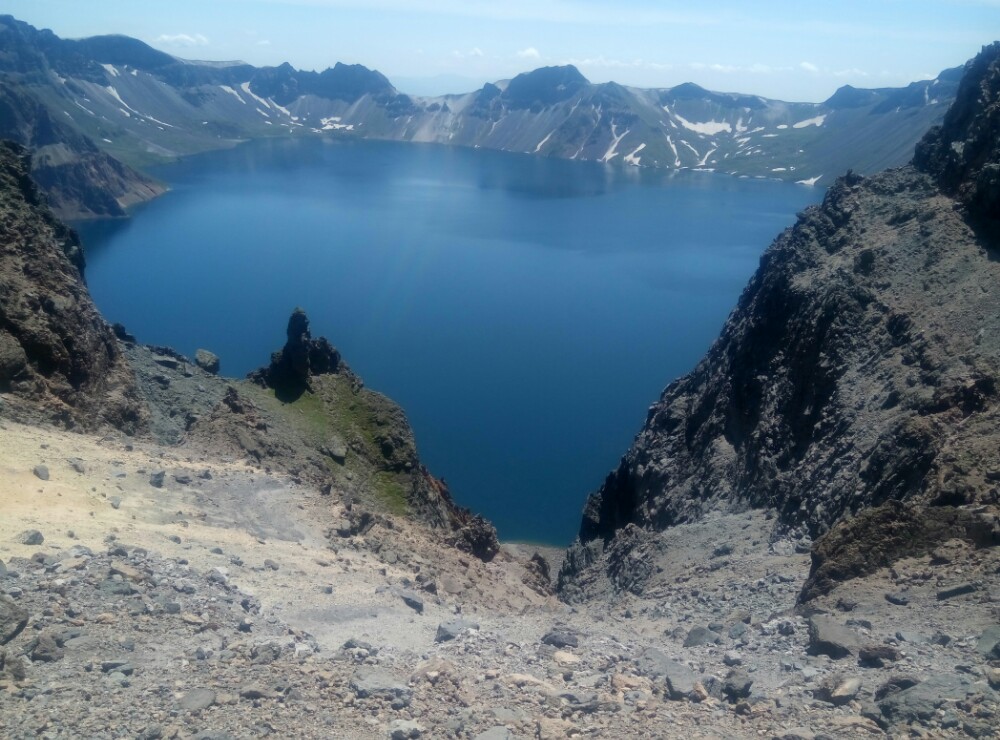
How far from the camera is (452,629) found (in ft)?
48.5

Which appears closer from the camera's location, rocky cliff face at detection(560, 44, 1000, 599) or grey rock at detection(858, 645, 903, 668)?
grey rock at detection(858, 645, 903, 668)

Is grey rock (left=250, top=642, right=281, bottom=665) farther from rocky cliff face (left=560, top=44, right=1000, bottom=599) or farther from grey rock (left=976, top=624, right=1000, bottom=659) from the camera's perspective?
rocky cliff face (left=560, top=44, right=1000, bottom=599)

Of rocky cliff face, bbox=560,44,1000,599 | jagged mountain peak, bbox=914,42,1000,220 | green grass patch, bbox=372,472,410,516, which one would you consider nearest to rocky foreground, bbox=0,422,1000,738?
rocky cliff face, bbox=560,44,1000,599

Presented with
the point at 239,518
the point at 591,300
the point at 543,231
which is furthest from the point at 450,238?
the point at 239,518

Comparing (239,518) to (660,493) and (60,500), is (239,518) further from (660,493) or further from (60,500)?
(660,493)

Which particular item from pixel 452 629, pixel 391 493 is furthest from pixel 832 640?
pixel 391 493

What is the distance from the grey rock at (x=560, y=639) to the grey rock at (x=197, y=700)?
5581 mm

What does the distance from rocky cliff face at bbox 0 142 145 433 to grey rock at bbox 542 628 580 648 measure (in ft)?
57.9

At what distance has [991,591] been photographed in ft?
43.7

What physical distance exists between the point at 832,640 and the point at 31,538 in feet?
42.5

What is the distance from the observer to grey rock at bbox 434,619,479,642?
14328 millimetres

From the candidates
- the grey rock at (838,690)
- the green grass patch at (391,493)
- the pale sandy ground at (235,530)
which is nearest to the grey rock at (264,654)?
the pale sandy ground at (235,530)

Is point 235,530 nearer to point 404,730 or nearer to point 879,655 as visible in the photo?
point 404,730

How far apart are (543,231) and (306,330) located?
4196 inches
